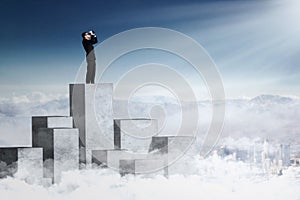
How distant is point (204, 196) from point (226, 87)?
1019 millimetres

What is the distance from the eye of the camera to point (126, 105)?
5.65 m

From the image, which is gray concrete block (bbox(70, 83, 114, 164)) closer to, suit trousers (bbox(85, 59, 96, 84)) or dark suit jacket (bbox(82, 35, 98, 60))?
suit trousers (bbox(85, 59, 96, 84))

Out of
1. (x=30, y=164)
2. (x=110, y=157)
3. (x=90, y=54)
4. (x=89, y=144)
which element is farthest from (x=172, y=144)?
(x=30, y=164)

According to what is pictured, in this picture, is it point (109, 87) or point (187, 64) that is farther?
point (187, 64)

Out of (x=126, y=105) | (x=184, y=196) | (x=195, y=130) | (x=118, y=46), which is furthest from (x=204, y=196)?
(x=118, y=46)

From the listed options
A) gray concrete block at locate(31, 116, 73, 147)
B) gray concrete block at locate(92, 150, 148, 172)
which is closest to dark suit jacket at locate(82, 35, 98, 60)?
gray concrete block at locate(31, 116, 73, 147)

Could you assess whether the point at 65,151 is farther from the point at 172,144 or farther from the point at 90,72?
the point at 172,144

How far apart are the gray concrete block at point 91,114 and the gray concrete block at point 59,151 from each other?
0.11 metres

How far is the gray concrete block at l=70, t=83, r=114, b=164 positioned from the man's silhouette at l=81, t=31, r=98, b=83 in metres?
0.09

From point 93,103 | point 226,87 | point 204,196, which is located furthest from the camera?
point 226,87

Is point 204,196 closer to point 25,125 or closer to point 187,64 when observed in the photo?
point 187,64

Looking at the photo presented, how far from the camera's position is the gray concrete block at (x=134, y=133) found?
538cm

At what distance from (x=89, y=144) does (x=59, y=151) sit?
0.26 metres

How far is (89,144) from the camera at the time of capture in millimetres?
5285
